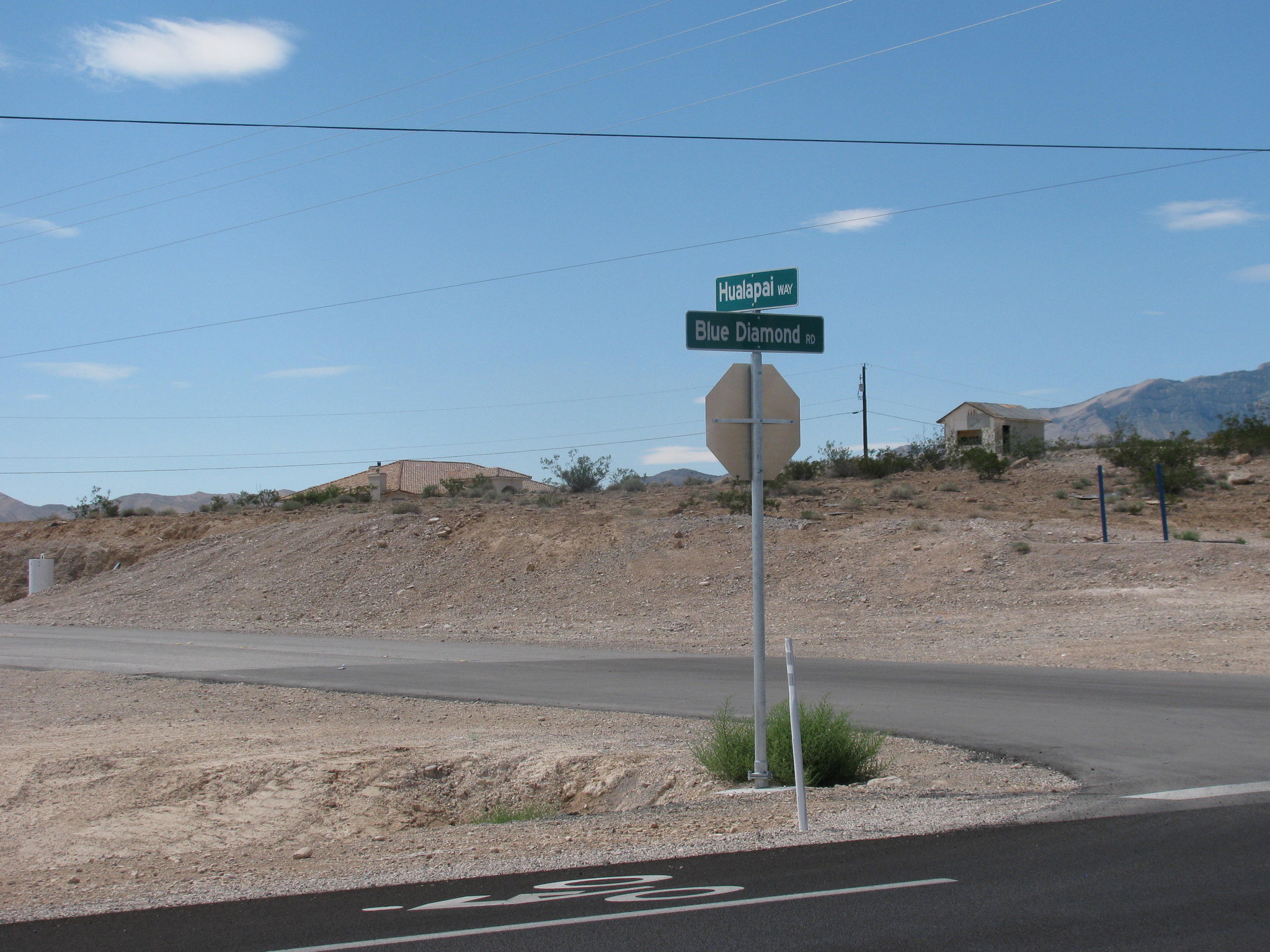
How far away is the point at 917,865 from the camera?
6.51 m

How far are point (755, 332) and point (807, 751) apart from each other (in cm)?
353

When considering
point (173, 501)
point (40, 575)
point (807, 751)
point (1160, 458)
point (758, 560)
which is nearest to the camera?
point (758, 560)

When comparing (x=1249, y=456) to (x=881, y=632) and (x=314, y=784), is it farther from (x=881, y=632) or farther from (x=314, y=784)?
(x=314, y=784)

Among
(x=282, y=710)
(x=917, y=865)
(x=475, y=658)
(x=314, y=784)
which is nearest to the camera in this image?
(x=917, y=865)

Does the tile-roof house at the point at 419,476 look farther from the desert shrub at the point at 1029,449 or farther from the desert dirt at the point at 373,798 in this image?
the desert dirt at the point at 373,798

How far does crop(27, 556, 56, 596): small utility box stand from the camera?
1718 inches

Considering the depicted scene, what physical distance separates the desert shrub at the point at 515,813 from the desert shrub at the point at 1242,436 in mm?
42396

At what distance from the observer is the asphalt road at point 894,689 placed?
9.99m

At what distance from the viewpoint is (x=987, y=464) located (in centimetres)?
4484

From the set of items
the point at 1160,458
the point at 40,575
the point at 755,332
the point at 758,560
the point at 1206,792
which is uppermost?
the point at 1160,458

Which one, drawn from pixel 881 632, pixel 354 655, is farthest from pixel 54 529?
pixel 881 632

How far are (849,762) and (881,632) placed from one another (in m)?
15.4

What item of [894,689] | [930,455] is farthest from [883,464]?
[894,689]

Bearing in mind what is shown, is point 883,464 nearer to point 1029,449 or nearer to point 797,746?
point 1029,449
